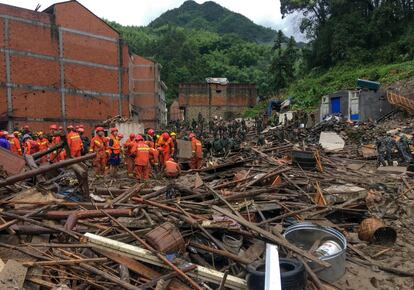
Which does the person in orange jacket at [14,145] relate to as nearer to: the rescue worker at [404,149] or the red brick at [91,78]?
the red brick at [91,78]

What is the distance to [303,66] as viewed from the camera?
56781 millimetres

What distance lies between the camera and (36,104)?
986 inches

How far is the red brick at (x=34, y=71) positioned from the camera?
2419 centimetres

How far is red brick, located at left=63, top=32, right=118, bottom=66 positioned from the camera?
87.5 ft

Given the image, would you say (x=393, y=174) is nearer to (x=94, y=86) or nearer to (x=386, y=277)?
(x=386, y=277)

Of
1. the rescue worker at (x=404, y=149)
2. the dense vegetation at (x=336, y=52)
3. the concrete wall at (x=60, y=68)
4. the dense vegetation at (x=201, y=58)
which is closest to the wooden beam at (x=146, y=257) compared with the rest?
the rescue worker at (x=404, y=149)

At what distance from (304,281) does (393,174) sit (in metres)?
9.52

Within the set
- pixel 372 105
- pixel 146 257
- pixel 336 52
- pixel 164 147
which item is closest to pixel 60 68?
pixel 164 147

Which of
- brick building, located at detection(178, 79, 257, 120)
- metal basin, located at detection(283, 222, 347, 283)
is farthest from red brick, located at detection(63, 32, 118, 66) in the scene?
brick building, located at detection(178, 79, 257, 120)

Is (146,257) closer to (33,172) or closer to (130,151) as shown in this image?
(33,172)

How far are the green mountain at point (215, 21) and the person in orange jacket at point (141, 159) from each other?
144038 mm

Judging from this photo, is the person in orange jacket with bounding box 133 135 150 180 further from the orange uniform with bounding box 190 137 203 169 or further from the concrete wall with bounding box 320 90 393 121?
the concrete wall with bounding box 320 90 393 121

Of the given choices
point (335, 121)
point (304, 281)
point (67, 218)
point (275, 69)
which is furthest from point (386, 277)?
point (275, 69)

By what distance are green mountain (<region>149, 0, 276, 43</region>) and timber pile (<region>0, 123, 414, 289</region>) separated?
5871 inches
